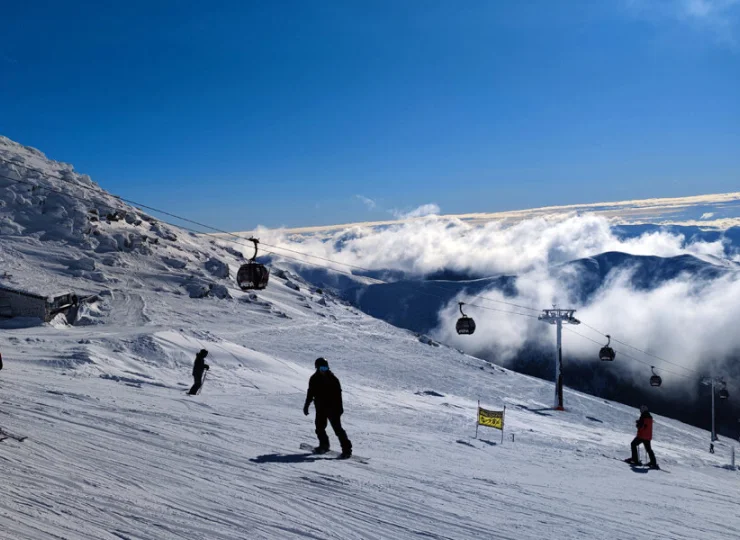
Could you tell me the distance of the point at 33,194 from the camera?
68688mm

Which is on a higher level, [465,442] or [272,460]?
[272,460]

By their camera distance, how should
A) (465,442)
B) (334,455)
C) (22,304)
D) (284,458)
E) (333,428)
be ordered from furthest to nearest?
(22,304) → (465,442) → (334,455) → (333,428) → (284,458)

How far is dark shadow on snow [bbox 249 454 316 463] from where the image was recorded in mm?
8938

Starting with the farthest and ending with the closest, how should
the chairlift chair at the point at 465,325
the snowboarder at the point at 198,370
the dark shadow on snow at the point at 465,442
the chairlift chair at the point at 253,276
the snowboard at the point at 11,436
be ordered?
the chairlift chair at the point at 465,325 < the chairlift chair at the point at 253,276 < the snowboarder at the point at 198,370 < the dark shadow on snow at the point at 465,442 < the snowboard at the point at 11,436

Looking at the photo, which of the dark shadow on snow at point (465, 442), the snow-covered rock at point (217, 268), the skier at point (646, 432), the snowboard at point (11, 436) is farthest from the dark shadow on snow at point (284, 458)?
the snow-covered rock at point (217, 268)

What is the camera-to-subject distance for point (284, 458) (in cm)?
923

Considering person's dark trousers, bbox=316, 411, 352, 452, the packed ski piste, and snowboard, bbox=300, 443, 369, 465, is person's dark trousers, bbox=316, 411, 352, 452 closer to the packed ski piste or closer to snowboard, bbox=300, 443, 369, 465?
the packed ski piste

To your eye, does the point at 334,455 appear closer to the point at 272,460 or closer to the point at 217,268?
the point at 272,460

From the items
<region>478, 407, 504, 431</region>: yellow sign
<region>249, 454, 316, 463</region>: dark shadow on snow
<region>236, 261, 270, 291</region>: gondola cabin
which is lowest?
<region>478, 407, 504, 431</region>: yellow sign

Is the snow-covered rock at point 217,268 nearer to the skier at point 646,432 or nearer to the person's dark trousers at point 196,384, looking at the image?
the person's dark trousers at point 196,384

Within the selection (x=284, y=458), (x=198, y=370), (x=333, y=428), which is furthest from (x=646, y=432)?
(x=198, y=370)

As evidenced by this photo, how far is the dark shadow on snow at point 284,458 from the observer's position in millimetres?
8938

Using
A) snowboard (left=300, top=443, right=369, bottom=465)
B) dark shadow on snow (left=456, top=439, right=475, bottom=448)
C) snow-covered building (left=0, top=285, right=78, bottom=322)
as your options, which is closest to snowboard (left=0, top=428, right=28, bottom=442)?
snowboard (left=300, top=443, right=369, bottom=465)

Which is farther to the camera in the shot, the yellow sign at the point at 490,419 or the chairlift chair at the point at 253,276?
the chairlift chair at the point at 253,276
